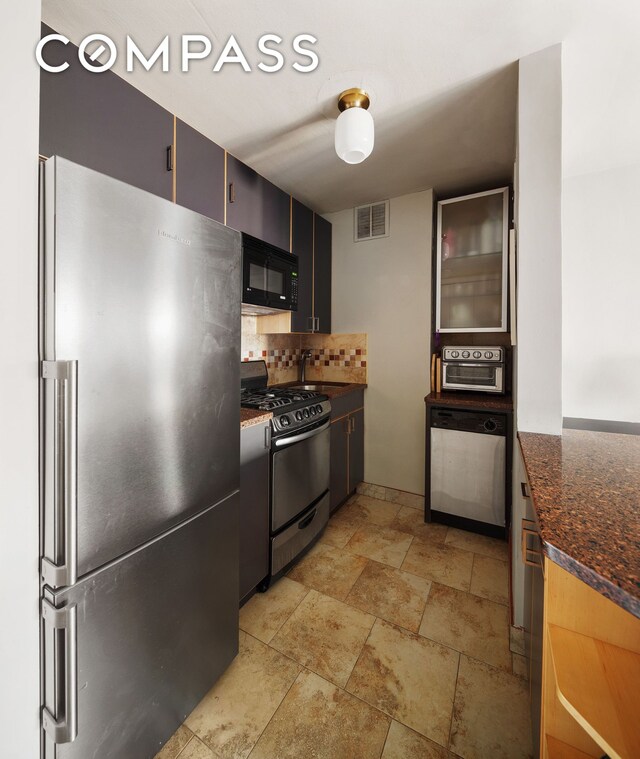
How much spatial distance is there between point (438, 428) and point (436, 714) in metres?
1.54

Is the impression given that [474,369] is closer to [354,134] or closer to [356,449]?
[356,449]

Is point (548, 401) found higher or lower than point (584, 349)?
lower

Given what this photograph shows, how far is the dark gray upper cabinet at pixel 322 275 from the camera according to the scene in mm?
2807

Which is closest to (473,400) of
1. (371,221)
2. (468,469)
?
(468,469)

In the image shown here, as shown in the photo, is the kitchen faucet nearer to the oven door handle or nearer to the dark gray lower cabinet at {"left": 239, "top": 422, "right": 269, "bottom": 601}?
the oven door handle

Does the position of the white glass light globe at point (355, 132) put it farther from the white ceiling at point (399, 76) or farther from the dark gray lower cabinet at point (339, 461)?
the dark gray lower cabinet at point (339, 461)

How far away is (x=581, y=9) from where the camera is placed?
1.15m

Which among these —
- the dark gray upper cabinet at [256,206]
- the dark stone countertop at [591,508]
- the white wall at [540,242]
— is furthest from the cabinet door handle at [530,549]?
the dark gray upper cabinet at [256,206]

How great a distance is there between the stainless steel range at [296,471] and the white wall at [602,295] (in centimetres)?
173

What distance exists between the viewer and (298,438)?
6.17 ft

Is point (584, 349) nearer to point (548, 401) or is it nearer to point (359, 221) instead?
point (548, 401)

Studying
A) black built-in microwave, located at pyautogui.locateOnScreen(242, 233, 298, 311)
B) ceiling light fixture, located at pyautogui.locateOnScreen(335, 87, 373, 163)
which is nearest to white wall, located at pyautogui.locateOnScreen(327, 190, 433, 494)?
black built-in microwave, located at pyautogui.locateOnScreen(242, 233, 298, 311)

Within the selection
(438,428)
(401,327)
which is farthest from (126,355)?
(401,327)
